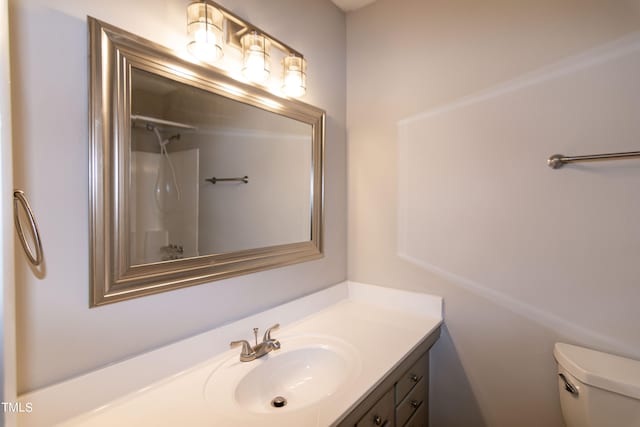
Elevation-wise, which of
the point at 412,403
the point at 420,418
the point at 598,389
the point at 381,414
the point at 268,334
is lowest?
the point at 420,418

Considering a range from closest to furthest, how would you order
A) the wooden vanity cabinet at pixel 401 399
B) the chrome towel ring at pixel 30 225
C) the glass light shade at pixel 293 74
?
the chrome towel ring at pixel 30 225 → the wooden vanity cabinet at pixel 401 399 → the glass light shade at pixel 293 74

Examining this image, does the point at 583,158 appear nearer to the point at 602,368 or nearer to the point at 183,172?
the point at 602,368

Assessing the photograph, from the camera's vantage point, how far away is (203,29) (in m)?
0.95

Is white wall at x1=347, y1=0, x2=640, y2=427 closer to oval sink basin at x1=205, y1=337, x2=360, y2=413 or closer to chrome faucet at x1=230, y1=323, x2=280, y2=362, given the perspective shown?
oval sink basin at x1=205, y1=337, x2=360, y2=413

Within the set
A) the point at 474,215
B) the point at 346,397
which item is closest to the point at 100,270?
the point at 346,397

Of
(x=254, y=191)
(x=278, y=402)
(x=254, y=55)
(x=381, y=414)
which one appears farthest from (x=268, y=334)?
(x=254, y=55)

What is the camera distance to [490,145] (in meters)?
1.32

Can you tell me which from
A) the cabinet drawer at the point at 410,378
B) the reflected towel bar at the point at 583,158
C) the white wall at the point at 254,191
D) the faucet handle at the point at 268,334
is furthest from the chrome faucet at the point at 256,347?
the reflected towel bar at the point at 583,158

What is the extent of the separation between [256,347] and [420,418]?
2.92 feet

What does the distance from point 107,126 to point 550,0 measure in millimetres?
1674

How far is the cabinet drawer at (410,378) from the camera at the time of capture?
1169mm

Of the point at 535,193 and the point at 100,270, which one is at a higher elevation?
the point at 535,193

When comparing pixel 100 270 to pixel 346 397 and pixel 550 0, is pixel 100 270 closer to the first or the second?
pixel 346 397

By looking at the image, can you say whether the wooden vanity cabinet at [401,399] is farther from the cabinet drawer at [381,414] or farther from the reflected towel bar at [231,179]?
the reflected towel bar at [231,179]
